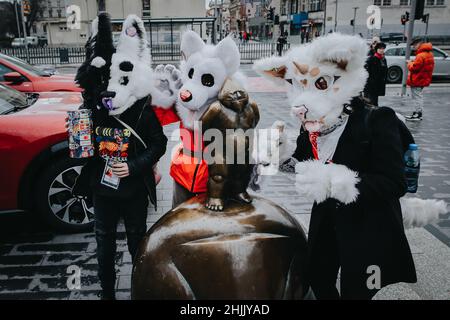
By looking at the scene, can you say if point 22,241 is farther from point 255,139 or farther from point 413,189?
point 413,189

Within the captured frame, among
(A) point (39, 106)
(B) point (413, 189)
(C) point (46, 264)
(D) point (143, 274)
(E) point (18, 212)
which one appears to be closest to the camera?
(D) point (143, 274)

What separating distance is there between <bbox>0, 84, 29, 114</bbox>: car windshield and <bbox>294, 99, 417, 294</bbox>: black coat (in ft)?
11.5

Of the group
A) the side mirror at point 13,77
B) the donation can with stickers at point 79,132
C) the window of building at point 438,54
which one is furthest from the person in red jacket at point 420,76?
the donation can with stickers at point 79,132

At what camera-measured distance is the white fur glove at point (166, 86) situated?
2748mm

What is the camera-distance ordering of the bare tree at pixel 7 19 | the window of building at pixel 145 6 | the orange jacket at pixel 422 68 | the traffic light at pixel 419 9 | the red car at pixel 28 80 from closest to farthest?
the red car at pixel 28 80, the orange jacket at pixel 422 68, the traffic light at pixel 419 9, the window of building at pixel 145 6, the bare tree at pixel 7 19

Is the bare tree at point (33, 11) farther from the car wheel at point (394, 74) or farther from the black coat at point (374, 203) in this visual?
the black coat at point (374, 203)

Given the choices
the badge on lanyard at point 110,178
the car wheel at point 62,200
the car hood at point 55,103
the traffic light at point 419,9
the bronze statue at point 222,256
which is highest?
the traffic light at point 419,9

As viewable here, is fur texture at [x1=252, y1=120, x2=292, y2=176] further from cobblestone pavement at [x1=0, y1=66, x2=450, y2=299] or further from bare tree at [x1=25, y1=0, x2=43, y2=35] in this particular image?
bare tree at [x1=25, y1=0, x2=43, y2=35]

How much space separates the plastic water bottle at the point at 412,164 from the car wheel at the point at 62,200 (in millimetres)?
2730

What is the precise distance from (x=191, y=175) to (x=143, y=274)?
688 mm

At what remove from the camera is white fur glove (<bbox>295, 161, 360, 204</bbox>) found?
1.97 m

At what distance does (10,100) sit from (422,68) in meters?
9.05

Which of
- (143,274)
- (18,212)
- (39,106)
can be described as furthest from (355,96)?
(39,106)
